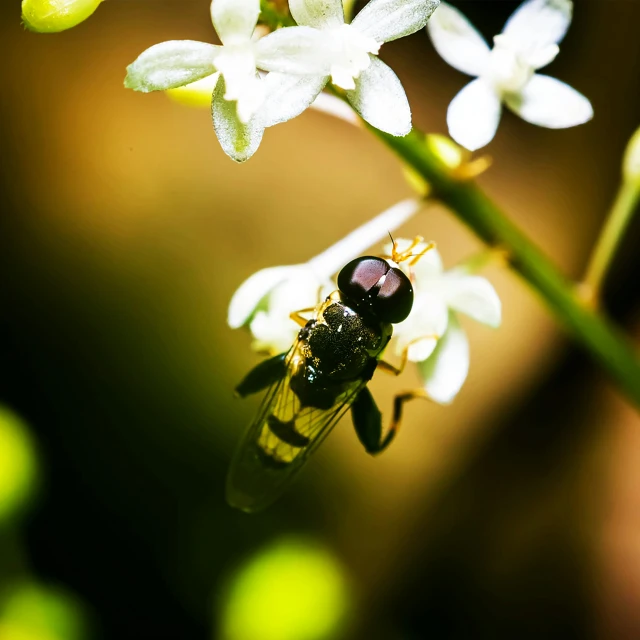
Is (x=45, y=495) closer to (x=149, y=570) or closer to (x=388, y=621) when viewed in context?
(x=149, y=570)

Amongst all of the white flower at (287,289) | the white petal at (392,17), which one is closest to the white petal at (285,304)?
the white flower at (287,289)

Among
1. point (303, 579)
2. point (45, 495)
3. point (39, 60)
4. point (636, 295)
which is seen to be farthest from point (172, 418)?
point (636, 295)

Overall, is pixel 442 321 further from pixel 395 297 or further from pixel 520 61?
pixel 520 61

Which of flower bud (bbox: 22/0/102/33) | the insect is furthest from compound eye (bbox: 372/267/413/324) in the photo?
flower bud (bbox: 22/0/102/33)

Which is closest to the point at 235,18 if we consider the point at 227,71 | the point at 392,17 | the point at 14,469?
the point at 227,71

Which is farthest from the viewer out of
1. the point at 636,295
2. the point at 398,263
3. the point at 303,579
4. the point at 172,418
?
the point at 636,295

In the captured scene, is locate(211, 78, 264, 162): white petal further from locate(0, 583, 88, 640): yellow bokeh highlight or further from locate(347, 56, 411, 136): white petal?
locate(0, 583, 88, 640): yellow bokeh highlight
